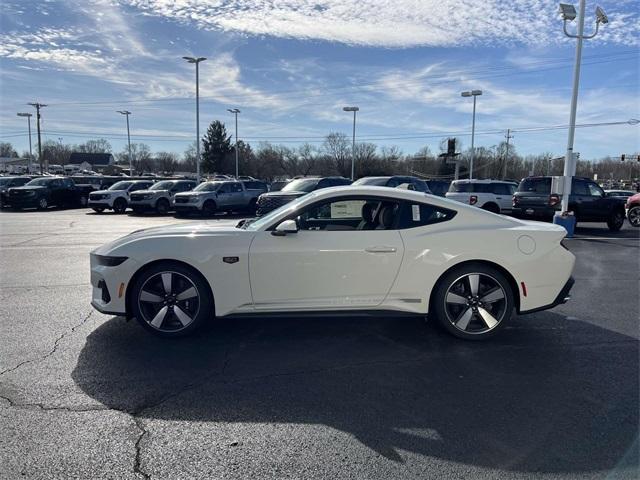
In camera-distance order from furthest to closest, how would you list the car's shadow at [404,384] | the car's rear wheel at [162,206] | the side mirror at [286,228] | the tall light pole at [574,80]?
the car's rear wheel at [162,206] → the tall light pole at [574,80] → the side mirror at [286,228] → the car's shadow at [404,384]

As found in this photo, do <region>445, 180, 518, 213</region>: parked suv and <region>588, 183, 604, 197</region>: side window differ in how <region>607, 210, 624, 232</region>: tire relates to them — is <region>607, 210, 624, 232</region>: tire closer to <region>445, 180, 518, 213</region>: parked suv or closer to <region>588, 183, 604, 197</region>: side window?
<region>588, 183, 604, 197</region>: side window

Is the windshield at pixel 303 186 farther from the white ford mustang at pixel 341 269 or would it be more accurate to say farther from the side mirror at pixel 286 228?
the side mirror at pixel 286 228

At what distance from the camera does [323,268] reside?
4375mm

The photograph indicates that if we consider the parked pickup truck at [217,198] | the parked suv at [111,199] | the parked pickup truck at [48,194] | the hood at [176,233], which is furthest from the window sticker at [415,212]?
the parked pickup truck at [48,194]

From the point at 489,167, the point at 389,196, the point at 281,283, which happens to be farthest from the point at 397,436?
the point at 489,167

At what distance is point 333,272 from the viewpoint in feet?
14.4

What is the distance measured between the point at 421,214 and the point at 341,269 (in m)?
1.01

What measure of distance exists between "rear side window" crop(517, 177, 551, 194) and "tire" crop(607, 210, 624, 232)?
7.12 ft

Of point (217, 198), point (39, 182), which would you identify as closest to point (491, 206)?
point (217, 198)

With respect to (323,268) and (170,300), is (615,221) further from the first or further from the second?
(170,300)

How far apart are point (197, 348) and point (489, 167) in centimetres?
9986

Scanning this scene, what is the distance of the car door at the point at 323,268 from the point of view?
14.3 ft

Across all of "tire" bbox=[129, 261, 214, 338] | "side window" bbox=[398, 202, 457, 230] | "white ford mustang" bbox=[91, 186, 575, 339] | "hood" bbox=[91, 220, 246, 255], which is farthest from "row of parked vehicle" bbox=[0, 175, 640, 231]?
"tire" bbox=[129, 261, 214, 338]

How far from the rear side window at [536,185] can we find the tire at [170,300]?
14.6 meters
